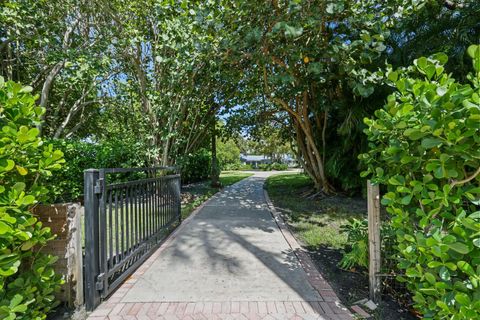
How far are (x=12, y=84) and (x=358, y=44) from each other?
164 inches

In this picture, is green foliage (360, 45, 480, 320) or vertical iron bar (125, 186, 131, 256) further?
vertical iron bar (125, 186, 131, 256)

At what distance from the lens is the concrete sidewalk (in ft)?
7.85

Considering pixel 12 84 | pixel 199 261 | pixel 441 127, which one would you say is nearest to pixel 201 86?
pixel 199 261

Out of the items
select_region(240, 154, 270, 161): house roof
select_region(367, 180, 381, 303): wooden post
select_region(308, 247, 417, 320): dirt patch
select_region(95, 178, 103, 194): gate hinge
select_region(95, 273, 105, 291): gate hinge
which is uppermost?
select_region(240, 154, 270, 161): house roof

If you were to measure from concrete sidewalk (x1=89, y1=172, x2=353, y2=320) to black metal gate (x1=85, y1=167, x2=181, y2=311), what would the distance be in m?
0.16

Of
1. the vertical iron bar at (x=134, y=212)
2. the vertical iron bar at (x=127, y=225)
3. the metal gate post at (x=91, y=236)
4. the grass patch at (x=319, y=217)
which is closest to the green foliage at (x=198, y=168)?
the grass patch at (x=319, y=217)

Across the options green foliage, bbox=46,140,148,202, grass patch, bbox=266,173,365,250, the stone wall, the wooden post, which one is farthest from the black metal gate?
green foliage, bbox=46,140,148,202

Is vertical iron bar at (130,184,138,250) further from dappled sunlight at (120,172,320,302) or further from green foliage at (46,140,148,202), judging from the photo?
green foliage at (46,140,148,202)

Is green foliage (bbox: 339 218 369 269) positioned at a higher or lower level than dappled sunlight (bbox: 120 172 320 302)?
higher

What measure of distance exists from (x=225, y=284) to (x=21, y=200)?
7.11 feet

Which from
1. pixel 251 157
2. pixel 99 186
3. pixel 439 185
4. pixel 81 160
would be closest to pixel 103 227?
pixel 99 186

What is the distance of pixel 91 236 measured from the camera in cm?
236

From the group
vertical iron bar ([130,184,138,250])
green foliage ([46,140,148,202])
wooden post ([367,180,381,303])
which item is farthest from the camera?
green foliage ([46,140,148,202])

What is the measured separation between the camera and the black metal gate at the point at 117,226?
2377 millimetres
